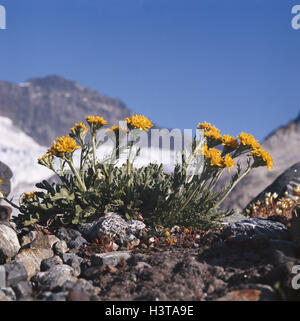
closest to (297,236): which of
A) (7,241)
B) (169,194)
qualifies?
(169,194)

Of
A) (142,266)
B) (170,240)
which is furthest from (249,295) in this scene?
(170,240)

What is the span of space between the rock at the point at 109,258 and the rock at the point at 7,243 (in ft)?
4.22

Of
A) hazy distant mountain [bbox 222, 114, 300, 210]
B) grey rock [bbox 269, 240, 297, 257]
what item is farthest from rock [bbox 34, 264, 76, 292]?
hazy distant mountain [bbox 222, 114, 300, 210]

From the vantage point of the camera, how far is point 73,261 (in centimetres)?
561

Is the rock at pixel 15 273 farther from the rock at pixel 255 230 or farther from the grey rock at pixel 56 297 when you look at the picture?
the rock at pixel 255 230

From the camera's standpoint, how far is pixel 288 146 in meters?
18.8

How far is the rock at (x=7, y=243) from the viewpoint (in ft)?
19.0

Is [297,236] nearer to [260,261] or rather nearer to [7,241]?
[260,261]

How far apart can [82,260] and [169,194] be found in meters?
1.91

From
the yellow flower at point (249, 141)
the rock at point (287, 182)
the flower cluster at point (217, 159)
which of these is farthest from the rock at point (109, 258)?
the rock at point (287, 182)

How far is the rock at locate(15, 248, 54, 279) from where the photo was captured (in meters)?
5.42

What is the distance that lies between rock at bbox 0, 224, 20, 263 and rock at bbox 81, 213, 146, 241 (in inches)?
42.9

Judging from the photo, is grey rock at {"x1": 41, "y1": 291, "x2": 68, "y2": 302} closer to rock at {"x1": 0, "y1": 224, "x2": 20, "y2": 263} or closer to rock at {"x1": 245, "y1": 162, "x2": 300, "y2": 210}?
rock at {"x1": 0, "y1": 224, "x2": 20, "y2": 263}

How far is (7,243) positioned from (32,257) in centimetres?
57
